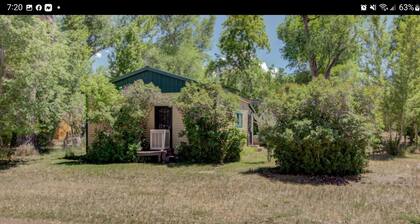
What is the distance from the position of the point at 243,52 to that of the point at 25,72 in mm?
21671

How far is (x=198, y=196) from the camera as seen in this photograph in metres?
9.28

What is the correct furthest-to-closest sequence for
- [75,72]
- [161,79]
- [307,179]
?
[75,72] → [161,79] → [307,179]

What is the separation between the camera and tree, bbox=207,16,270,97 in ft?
108

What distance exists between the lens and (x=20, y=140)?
2025 centimetres

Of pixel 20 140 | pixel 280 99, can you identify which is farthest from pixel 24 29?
pixel 280 99

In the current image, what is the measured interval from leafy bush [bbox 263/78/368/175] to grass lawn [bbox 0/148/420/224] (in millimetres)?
842

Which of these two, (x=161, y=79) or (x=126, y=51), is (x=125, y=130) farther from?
(x=126, y=51)

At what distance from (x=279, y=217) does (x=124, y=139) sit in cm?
1027

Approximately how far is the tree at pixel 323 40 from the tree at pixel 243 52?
9.33 ft
